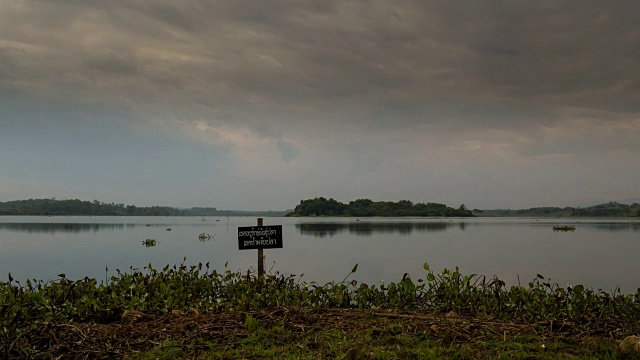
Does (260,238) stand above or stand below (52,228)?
above

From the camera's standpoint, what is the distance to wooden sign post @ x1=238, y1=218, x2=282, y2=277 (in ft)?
33.9

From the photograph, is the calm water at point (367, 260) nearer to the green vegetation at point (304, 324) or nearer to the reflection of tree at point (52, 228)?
the green vegetation at point (304, 324)

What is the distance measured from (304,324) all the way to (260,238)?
12.9 feet

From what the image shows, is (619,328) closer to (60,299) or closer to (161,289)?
(161,289)

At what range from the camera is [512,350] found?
18.9 ft

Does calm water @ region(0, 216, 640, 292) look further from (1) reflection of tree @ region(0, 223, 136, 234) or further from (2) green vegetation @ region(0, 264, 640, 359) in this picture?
(1) reflection of tree @ region(0, 223, 136, 234)

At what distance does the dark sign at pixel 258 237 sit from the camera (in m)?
10.3

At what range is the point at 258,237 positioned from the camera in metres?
10.5

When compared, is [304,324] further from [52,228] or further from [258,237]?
[52,228]

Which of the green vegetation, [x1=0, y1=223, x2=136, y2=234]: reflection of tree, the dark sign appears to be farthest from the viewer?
[x1=0, y1=223, x2=136, y2=234]: reflection of tree

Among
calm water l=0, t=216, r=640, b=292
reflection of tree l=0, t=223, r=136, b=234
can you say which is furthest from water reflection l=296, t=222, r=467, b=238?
reflection of tree l=0, t=223, r=136, b=234

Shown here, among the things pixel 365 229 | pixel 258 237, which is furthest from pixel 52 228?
pixel 258 237

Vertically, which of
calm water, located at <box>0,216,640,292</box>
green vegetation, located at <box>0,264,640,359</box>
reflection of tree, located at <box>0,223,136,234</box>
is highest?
green vegetation, located at <box>0,264,640,359</box>

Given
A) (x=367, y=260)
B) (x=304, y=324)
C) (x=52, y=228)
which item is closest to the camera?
(x=304, y=324)
